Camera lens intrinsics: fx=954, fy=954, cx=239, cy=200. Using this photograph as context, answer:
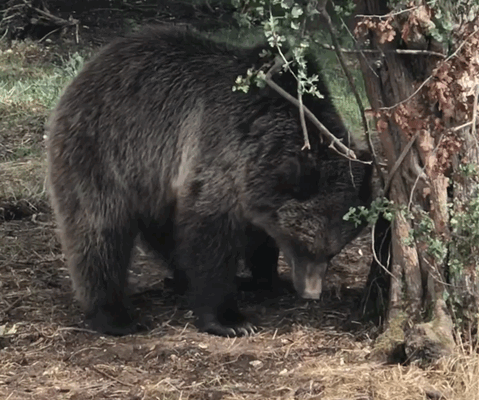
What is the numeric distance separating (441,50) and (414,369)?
4.97 ft

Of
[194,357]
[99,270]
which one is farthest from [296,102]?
[99,270]

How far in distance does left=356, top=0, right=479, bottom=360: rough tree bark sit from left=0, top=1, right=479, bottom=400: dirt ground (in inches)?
8.7

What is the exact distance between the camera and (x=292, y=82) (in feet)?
18.0

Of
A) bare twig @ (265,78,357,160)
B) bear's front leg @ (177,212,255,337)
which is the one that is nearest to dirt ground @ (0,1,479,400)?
bear's front leg @ (177,212,255,337)

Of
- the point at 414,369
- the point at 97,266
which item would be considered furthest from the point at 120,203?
the point at 414,369

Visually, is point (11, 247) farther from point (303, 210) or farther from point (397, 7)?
point (397, 7)

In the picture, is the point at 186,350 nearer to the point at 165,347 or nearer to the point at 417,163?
the point at 165,347

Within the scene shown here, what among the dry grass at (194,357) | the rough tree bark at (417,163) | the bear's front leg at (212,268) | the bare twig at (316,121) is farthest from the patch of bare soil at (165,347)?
the bare twig at (316,121)

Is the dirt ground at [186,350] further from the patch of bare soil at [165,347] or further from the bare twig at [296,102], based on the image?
the bare twig at [296,102]

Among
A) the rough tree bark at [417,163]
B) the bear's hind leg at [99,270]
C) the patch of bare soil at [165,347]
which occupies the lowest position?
the patch of bare soil at [165,347]

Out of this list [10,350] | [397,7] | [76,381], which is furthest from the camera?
[10,350]

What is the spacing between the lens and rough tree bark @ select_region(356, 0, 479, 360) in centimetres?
445

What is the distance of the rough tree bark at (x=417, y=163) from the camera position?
175 inches

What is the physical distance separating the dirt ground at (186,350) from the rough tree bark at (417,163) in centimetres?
22
